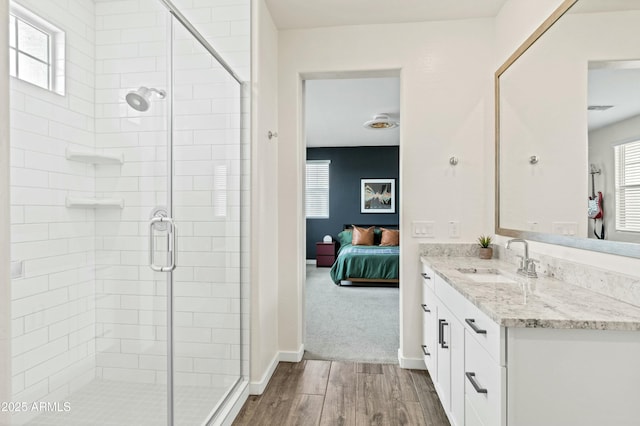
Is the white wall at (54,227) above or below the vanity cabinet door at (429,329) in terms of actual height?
above

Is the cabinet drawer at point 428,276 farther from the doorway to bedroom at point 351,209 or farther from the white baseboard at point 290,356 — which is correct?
the white baseboard at point 290,356

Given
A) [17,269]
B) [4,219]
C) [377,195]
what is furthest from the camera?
[377,195]

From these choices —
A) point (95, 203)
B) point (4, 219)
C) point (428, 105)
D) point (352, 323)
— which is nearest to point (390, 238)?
point (352, 323)

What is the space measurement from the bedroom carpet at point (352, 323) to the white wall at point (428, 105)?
1.22 feet

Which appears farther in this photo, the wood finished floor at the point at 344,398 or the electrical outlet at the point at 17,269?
the wood finished floor at the point at 344,398

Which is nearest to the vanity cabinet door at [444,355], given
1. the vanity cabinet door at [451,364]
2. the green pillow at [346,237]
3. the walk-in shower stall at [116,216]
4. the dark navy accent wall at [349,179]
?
the vanity cabinet door at [451,364]

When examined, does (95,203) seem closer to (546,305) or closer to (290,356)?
(546,305)

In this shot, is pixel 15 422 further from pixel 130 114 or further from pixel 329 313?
pixel 329 313

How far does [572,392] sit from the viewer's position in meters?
1.16

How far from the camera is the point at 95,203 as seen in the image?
1.31 meters

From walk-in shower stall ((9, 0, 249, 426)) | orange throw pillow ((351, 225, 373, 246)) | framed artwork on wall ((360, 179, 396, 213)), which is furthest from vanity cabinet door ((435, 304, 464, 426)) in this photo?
framed artwork on wall ((360, 179, 396, 213))

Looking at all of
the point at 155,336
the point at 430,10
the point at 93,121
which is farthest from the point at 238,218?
the point at 430,10

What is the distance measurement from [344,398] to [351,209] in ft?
18.9

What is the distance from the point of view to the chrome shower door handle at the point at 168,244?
5.00ft
